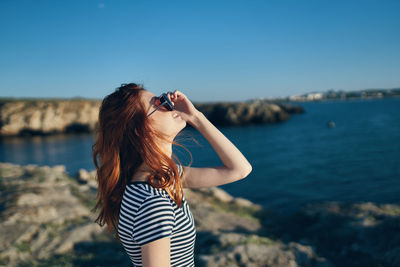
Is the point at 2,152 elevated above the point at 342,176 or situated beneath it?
situated beneath

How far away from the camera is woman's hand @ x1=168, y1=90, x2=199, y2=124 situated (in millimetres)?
2109

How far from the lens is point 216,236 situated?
593 centimetres

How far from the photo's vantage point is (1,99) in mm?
55938

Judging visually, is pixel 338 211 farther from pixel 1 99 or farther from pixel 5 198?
pixel 1 99

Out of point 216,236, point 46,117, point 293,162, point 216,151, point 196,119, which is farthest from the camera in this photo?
point 46,117

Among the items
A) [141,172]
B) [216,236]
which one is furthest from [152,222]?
[216,236]

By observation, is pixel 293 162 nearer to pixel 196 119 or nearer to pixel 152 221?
pixel 196 119

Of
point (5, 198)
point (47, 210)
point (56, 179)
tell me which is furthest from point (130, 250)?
point (56, 179)

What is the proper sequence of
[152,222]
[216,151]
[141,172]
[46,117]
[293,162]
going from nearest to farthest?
[152,222], [141,172], [216,151], [293,162], [46,117]

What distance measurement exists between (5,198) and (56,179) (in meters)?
4.10

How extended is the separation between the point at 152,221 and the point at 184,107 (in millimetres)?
1060

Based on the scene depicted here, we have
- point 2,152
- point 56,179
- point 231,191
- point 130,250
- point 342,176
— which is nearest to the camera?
point 130,250

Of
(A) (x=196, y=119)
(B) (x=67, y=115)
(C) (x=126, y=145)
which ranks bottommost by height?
(B) (x=67, y=115)

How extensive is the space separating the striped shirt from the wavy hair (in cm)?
14
